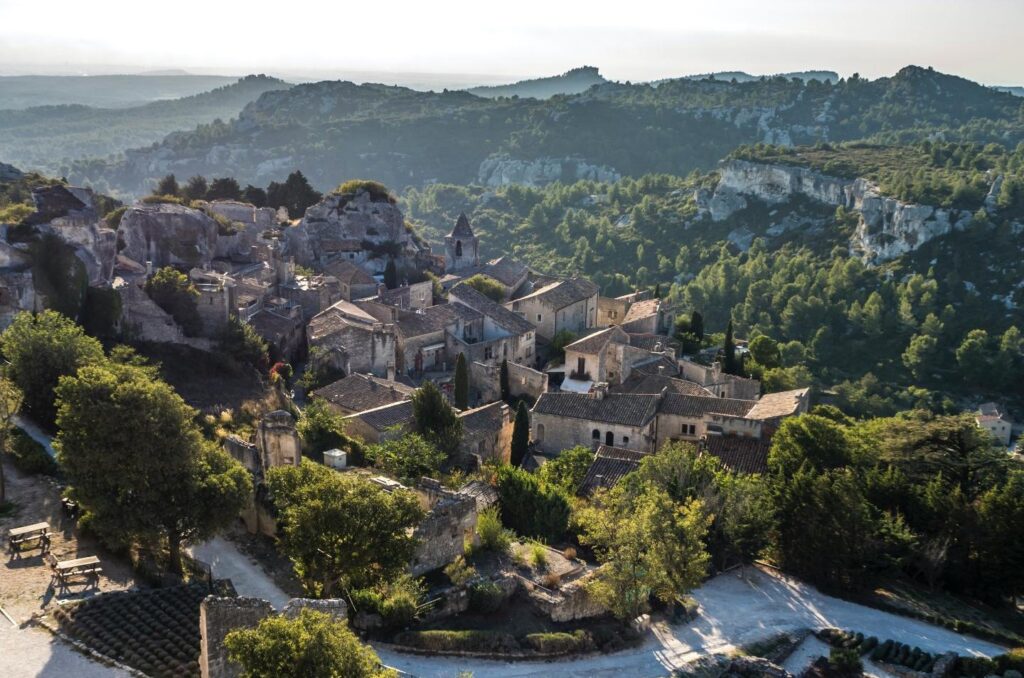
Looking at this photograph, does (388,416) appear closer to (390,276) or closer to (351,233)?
(390,276)

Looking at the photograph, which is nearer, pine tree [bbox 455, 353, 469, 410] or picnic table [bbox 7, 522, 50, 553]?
picnic table [bbox 7, 522, 50, 553]

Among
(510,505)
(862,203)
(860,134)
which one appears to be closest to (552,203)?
(862,203)

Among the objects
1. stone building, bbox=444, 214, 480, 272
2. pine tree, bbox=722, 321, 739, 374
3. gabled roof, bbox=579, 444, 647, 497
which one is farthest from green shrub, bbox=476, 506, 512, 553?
stone building, bbox=444, 214, 480, 272

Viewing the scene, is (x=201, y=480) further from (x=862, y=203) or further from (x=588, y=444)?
(x=862, y=203)

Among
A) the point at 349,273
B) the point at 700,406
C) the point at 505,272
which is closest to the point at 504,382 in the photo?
the point at 700,406

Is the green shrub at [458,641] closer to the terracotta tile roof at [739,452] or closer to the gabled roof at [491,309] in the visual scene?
the terracotta tile roof at [739,452]

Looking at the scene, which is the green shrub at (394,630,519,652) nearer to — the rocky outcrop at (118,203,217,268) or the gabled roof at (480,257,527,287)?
the rocky outcrop at (118,203,217,268)

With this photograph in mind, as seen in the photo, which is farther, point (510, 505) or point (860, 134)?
point (860, 134)
